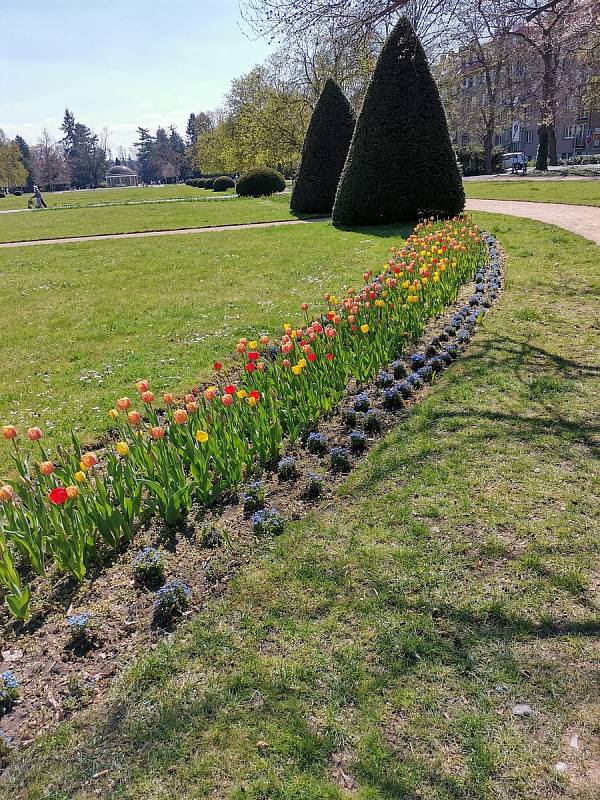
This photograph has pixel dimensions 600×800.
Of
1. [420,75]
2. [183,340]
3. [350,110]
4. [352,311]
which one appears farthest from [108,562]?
[350,110]

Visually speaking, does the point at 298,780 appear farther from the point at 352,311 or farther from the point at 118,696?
the point at 352,311

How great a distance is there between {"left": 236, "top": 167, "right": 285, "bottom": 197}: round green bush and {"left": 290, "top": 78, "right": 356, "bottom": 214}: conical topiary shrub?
43.9ft

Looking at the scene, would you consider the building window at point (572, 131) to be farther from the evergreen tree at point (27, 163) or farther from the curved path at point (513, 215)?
the evergreen tree at point (27, 163)

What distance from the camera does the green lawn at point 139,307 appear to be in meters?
5.51

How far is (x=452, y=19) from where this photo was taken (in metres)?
6.02

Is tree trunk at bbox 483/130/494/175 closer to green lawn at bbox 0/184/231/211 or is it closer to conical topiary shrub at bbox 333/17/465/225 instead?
green lawn at bbox 0/184/231/211

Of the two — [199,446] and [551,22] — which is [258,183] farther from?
[199,446]

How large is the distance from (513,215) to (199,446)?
13.9 m

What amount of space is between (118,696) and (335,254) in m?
10.0

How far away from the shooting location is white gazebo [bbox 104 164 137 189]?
109375 mm

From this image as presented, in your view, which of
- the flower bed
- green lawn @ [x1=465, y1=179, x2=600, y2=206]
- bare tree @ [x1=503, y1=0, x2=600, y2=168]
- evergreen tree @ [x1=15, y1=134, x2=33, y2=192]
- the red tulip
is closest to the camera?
the red tulip

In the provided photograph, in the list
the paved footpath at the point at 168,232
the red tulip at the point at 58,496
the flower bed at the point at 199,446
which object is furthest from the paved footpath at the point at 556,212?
the red tulip at the point at 58,496

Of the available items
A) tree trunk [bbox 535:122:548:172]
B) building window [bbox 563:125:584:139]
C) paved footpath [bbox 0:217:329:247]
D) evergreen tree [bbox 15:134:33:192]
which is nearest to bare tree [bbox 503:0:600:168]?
paved footpath [bbox 0:217:329:247]

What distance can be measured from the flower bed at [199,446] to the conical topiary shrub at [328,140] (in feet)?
45.3
